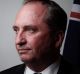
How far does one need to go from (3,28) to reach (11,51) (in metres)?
0.22

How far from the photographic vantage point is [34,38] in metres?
1.23

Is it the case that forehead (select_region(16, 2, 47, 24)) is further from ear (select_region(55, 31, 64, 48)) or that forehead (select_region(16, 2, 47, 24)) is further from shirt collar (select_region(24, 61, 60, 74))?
shirt collar (select_region(24, 61, 60, 74))

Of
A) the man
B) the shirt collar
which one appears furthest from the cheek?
the shirt collar

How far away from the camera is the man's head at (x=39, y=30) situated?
1.20 m

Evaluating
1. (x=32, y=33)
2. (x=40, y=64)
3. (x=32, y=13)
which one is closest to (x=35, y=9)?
(x=32, y=13)

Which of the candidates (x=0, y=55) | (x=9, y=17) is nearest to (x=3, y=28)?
(x=9, y=17)

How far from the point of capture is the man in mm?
1204

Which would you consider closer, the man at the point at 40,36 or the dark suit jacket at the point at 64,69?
the man at the point at 40,36

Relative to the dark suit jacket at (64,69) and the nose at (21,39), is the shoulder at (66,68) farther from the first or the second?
the nose at (21,39)

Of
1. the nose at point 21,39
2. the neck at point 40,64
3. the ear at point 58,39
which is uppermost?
the nose at point 21,39

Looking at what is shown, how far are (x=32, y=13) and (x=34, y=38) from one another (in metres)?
0.14

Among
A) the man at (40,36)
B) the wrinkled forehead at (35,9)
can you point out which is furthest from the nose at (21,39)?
the wrinkled forehead at (35,9)

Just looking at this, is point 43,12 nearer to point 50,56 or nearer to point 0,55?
point 50,56

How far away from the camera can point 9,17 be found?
2.15m
